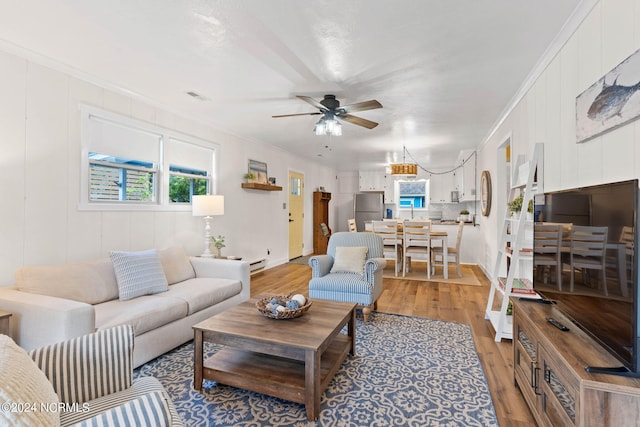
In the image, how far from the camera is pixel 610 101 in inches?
63.6

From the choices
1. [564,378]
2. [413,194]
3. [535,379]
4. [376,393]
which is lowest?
[376,393]

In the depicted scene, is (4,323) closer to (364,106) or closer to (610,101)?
(364,106)

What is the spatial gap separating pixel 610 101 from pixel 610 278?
3.22 ft

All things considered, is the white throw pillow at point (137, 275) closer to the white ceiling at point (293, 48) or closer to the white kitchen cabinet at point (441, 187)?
the white ceiling at point (293, 48)

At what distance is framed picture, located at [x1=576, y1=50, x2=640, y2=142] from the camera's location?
4.70 ft

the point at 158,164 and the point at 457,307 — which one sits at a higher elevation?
the point at 158,164

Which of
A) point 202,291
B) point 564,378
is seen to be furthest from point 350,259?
point 564,378

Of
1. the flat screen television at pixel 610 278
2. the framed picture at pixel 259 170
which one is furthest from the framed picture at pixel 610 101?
the framed picture at pixel 259 170

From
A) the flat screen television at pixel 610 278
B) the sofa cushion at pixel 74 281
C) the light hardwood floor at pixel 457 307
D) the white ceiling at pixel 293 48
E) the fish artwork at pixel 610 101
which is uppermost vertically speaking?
the white ceiling at pixel 293 48

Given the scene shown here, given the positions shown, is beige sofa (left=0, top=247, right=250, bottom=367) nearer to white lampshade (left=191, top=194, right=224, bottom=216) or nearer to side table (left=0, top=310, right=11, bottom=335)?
side table (left=0, top=310, right=11, bottom=335)

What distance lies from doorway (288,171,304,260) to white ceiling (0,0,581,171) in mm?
3357

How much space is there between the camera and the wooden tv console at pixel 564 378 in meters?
1.10

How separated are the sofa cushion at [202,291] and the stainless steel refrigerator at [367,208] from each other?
674 cm

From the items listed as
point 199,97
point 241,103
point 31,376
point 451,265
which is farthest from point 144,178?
point 451,265
